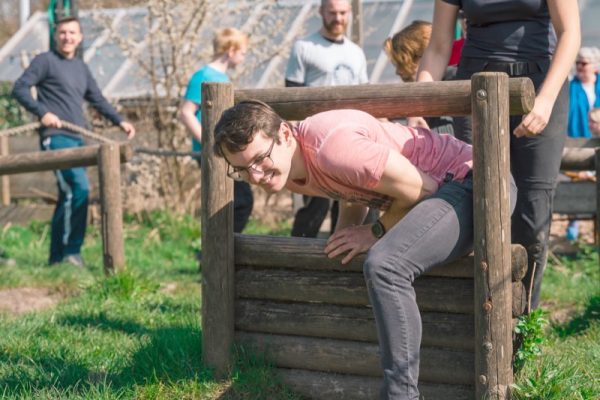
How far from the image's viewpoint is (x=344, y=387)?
12.6ft

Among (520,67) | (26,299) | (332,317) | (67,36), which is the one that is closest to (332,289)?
(332,317)

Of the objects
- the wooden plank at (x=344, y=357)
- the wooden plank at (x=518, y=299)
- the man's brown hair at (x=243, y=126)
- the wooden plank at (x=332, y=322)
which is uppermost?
the man's brown hair at (x=243, y=126)

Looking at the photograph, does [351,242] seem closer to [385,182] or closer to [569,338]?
[385,182]

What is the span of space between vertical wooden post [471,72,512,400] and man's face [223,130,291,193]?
661 mm

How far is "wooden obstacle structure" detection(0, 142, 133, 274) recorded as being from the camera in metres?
6.85

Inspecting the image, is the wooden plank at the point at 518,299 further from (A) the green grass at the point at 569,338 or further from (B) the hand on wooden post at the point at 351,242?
(B) the hand on wooden post at the point at 351,242

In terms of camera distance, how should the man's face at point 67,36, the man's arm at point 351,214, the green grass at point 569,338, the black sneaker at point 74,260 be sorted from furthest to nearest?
the man's face at point 67,36, the black sneaker at point 74,260, the man's arm at point 351,214, the green grass at point 569,338

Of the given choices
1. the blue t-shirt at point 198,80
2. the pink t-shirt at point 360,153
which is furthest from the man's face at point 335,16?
the pink t-shirt at point 360,153

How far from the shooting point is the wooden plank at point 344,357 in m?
3.63

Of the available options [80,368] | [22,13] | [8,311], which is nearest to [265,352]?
[80,368]

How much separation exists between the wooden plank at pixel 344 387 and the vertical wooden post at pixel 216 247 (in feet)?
0.89

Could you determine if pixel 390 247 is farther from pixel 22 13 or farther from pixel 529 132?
pixel 22 13

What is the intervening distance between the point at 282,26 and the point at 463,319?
892 cm

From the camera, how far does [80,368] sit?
432 cm
